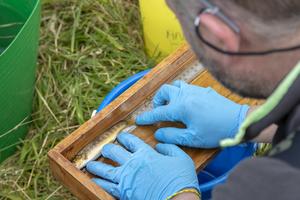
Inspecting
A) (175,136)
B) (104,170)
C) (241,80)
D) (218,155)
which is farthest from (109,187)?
(241,80)

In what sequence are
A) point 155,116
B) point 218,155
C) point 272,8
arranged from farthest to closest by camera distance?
1. point 218,155
2. point 155,116
3. point 272,8

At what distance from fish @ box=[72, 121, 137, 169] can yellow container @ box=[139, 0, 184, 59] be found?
0.48 m

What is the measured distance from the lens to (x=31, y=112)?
7.92ft

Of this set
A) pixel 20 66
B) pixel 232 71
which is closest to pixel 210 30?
pixel 232 71

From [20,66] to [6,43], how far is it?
38 centimetres

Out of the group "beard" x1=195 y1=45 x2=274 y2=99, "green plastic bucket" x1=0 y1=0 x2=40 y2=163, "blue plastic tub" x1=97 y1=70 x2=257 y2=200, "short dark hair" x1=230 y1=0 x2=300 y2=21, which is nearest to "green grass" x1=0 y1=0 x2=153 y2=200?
"green plastic bucket" x1=0 y1=0 x2=40 y2=163

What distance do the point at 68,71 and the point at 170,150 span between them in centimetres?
81

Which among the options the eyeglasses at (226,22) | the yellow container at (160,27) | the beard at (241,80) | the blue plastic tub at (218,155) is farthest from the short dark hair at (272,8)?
the yellow container at (160,27)

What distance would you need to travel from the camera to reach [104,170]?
188 cm

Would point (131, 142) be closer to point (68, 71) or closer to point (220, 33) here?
point (68, 71)

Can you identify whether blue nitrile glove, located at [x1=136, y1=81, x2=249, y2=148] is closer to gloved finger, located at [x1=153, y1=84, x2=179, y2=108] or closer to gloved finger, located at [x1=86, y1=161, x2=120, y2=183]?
gloved finger, located at [x1=153, y1=84, x2=179, y2=108]

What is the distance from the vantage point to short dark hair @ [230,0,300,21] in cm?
103

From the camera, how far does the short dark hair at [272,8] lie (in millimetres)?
1025

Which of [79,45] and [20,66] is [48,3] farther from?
[20,66]
